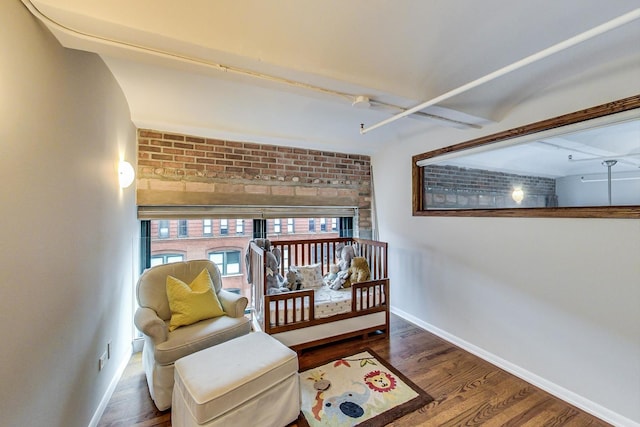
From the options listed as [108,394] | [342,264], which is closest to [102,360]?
[108,394]

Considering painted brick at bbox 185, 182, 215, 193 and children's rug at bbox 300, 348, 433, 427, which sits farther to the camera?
painted brick at bbox 185, 182, 215, 193

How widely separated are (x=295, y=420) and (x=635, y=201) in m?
2.75

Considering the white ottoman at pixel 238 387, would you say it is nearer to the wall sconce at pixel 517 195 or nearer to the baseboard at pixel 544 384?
the baseboard at pixel 544 384

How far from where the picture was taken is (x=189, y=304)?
89.3 inches

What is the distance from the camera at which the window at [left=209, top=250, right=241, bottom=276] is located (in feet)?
10.8

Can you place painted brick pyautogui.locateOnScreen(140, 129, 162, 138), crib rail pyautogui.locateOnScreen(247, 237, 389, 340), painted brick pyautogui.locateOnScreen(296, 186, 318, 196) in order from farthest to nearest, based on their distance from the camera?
painted brick pyautogui.locateOnScreen(296, 186, 318, 196) → painted brick pyautogui.locateOnScreen(140, 129, 162, 138) → crib rail pyautogui.locateOnScreen(247, 237, 389, 340)

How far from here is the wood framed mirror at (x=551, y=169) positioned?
5.96 ft

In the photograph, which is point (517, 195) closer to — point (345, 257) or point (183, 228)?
point (345, 257)

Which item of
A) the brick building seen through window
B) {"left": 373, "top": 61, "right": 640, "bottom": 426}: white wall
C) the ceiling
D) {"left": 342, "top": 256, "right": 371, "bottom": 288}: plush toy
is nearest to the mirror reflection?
{"left": 373, "top": 61, "right": 640, "bottom": 426}: white wall

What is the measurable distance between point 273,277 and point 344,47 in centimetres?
229

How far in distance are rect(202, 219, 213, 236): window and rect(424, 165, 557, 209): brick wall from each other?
2713mm

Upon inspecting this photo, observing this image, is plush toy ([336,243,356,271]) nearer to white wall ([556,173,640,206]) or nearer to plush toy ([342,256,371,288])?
plush toy ([342,256,371,288])

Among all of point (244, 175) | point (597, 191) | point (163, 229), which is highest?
point (244, 175)

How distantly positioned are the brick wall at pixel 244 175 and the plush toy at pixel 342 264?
24.9 inches
